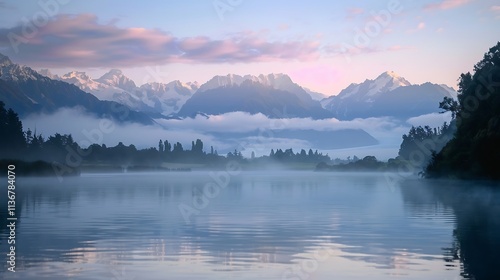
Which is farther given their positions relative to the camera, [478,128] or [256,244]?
[478,128]

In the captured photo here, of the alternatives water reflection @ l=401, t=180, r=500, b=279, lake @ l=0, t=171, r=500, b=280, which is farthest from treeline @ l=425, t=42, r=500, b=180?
lake @ l=0, t=171, r=500, b=280

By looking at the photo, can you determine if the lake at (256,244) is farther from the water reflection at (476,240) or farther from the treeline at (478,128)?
the treeline at (478,128)

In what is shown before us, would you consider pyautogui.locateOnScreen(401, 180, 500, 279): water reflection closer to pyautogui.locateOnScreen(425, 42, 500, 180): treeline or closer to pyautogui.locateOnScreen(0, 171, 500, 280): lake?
pyautogui.locateOnScreen(0, 171, 500, 280): lake

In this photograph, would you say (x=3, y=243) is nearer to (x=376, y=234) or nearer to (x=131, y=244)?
(x=131, y=244)

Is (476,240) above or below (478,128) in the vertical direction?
below

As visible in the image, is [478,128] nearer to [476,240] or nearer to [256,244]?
[476,240]

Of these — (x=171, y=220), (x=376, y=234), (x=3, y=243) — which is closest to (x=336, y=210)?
(x=171, y=220)

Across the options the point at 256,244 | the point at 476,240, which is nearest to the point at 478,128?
the point at 476,240

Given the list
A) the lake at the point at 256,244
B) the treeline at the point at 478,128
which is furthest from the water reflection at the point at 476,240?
the treeline at the point at 478,128

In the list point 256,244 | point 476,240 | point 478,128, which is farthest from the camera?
point 478,128

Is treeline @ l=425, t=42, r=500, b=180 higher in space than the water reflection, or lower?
higher

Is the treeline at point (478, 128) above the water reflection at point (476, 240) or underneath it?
above

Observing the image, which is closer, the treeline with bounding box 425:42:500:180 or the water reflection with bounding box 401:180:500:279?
the water reflection with bounding box 401:180:500:279

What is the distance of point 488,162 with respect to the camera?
440 feet
